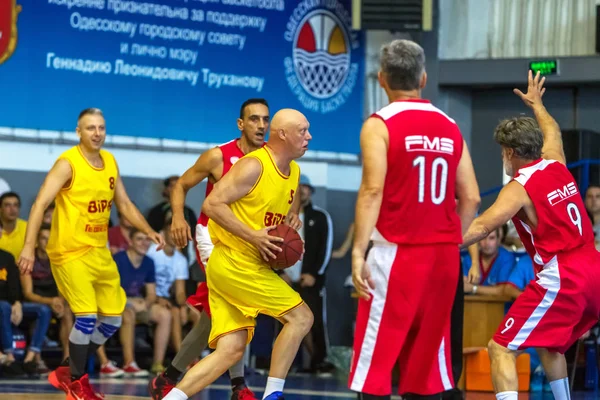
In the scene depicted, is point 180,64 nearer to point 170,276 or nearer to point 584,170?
point 170,276

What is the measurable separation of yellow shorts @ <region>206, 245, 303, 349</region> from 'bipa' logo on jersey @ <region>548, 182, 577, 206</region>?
1.66 meters

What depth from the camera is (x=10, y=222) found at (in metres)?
11.3

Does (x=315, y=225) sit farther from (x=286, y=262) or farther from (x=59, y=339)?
(x=286, y=262)

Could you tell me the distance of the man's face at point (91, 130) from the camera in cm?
871

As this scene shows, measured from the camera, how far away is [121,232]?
A: 12031mm

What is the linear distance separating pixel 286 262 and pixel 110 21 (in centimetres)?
622

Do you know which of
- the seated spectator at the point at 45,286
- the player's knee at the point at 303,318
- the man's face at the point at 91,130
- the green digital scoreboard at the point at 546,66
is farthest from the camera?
the green digital scoreboard at the point at 546,66

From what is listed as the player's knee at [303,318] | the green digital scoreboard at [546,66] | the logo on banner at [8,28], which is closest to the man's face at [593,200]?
the green digital scoreboard at [546,66]

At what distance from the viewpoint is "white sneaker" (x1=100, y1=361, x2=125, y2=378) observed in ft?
36.6

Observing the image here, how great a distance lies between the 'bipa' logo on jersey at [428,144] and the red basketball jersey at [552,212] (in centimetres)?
116

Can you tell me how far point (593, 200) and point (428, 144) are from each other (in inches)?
247

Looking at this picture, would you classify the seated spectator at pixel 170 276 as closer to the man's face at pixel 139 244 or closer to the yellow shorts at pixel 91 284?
the man's face at pixel 139 244

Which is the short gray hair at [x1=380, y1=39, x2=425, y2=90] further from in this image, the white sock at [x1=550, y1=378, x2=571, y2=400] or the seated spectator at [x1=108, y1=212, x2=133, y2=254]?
the seated spectator at [x1=108, y1=212, x2=133, y2=254]

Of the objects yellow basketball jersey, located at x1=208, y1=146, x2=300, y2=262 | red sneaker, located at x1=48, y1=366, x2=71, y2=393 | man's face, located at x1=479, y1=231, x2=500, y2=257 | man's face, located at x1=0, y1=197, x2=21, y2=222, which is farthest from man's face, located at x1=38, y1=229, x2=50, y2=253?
yellow basketball jersey, located at x1=208, y1=146, x2=300, y2=262
